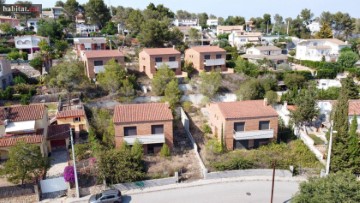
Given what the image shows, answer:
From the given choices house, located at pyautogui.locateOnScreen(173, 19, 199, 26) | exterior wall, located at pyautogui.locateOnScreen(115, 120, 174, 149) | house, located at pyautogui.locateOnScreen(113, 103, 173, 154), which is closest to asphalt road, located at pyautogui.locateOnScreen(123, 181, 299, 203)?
house, located at pyautogui.locateOnScreen(113, 103, 173, 154)

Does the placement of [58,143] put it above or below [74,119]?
below

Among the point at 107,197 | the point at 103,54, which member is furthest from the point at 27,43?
the point at 107,197

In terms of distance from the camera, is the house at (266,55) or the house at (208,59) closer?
the house at (208,59)

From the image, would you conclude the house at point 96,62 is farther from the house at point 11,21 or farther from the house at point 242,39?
the house at point 11,21

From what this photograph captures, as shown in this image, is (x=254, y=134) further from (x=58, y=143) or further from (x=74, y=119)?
(x=58, y=143)

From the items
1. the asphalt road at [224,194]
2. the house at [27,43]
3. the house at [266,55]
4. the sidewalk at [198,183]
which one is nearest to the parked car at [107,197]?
the asphalt road at [224,194]

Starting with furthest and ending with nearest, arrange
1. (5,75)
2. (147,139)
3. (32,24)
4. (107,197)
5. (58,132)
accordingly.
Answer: (32,24) → (5,75) → (58,132) → (147,139) → (107,197)

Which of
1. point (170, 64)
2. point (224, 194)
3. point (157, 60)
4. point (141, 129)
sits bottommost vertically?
point (224, 194)

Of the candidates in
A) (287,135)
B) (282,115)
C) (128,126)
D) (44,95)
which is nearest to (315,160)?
(287,135)
